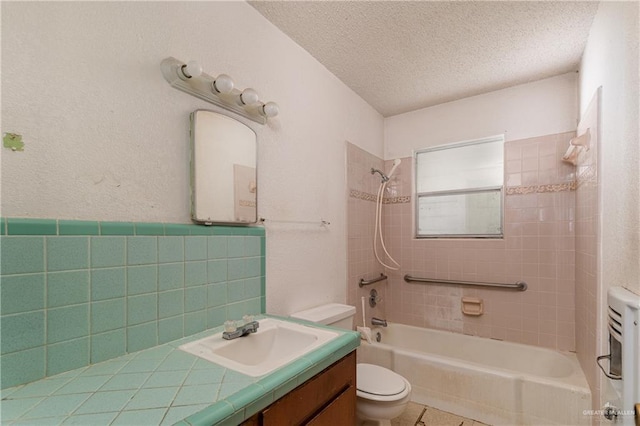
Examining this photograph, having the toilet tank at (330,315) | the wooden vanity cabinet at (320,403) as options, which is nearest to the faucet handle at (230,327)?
the wooden vanity cabinet at (320,403)

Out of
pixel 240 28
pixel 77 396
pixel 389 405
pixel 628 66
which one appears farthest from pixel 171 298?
pixel 628 66

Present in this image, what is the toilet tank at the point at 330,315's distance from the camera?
68.8 inches

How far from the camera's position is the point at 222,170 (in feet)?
4.55

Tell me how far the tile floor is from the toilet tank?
0.71m

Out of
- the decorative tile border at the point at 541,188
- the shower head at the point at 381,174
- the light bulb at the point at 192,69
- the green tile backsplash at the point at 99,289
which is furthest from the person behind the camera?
the shower head at the point at 381,174

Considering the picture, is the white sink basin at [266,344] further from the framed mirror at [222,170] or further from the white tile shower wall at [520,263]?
the white tile shower wall at [520,263]

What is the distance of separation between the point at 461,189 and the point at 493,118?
66 cm

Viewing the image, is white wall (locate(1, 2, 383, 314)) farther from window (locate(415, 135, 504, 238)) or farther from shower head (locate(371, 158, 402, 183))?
window (locate(415, 135, 504, 238))

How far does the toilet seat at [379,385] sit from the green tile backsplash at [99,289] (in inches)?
Answer: 33.9

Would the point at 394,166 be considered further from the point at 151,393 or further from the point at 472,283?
the point at 151,393

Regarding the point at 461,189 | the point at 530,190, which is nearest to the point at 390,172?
the point at 461,189

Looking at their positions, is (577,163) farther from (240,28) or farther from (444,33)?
(240,28)

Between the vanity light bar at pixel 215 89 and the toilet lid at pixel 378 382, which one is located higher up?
the vanity light bar at pixel 215 89

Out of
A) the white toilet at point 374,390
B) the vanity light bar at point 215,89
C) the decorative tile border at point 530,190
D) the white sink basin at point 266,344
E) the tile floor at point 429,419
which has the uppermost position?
the vanity light bar at point 215,89
